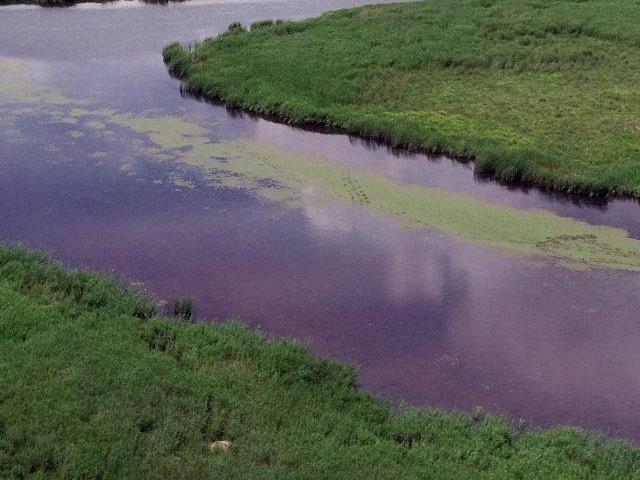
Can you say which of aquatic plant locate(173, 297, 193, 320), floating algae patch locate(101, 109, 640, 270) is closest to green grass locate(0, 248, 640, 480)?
aquatic plant locate(173, 297, 193, 320)

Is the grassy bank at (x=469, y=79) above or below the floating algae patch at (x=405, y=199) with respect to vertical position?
above

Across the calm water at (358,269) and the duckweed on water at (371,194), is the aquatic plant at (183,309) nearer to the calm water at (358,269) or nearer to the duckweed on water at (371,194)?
the calm water at (358,269)

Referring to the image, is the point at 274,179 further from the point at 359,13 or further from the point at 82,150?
the point at 359,13

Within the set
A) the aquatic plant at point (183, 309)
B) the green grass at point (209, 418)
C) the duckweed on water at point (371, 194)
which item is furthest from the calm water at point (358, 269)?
the green grass at point (209, 418)

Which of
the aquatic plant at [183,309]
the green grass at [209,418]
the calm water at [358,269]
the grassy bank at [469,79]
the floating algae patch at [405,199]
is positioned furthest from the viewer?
the grassy bank at [469,79]

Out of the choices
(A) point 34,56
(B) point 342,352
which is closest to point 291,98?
(A) point 34,56

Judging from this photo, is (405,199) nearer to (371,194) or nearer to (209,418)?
(371,194)

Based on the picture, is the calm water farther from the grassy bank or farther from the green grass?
the grassy bank
